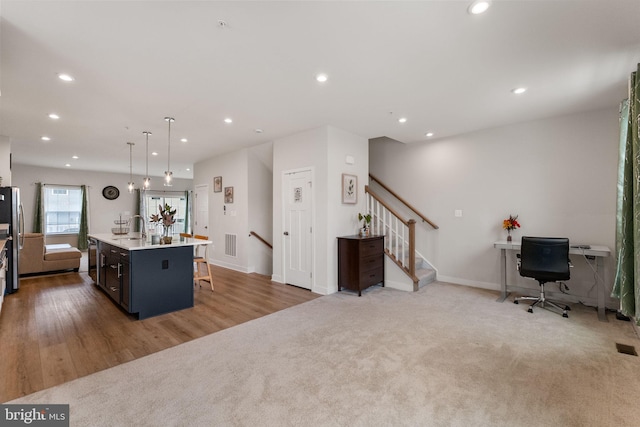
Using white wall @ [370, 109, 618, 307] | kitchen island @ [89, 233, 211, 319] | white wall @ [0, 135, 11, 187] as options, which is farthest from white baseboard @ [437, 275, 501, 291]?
white wall @ [0, 135, 11, 187]

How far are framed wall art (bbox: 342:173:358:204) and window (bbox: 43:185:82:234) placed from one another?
912cm

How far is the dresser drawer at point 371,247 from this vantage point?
4.40m

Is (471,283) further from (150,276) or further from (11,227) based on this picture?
(11,227)

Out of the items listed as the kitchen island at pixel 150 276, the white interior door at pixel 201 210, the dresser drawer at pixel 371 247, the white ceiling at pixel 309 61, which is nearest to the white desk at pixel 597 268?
the dresser drawer at pixel 371 247

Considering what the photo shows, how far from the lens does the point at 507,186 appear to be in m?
4.57

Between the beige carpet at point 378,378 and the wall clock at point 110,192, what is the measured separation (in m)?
9.13

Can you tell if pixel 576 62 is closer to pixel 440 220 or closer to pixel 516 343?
pixel 516 343

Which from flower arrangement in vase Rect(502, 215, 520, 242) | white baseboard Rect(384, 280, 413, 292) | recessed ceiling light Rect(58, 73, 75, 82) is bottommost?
white baseboard Rect(384, 280, 413, 292)

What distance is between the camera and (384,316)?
3.49 m

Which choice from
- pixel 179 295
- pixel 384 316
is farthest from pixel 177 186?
pixel 384 316

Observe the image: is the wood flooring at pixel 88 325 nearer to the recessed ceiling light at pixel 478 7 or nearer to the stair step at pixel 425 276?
the stair step at pixel 425 276

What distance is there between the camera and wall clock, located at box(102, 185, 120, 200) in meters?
9.62

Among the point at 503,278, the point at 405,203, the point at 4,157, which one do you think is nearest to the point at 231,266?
the point at 405,203

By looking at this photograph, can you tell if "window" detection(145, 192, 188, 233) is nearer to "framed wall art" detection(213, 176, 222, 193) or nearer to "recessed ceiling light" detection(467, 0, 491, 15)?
"framed wall art" detection(213, 176, 222, 193)
